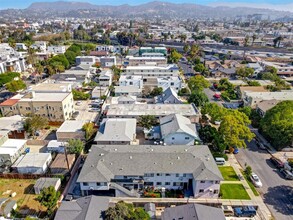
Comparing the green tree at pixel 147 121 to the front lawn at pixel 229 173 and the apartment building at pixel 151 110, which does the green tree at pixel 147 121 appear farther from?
the front lawn at pixel 229 173

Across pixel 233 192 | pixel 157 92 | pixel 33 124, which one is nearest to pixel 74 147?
pixel 33 124

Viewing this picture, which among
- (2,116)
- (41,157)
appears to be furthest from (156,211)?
(2,116)

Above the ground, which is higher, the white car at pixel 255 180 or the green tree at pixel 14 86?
the green tree at pixel 14 86

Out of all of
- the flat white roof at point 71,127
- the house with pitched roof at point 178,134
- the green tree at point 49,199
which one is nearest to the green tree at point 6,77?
the flat white roof at point 71,127

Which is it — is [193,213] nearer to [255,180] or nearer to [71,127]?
[255,180]

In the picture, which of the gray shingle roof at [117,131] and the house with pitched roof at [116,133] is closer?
the house with pitched roof at [116,133]
